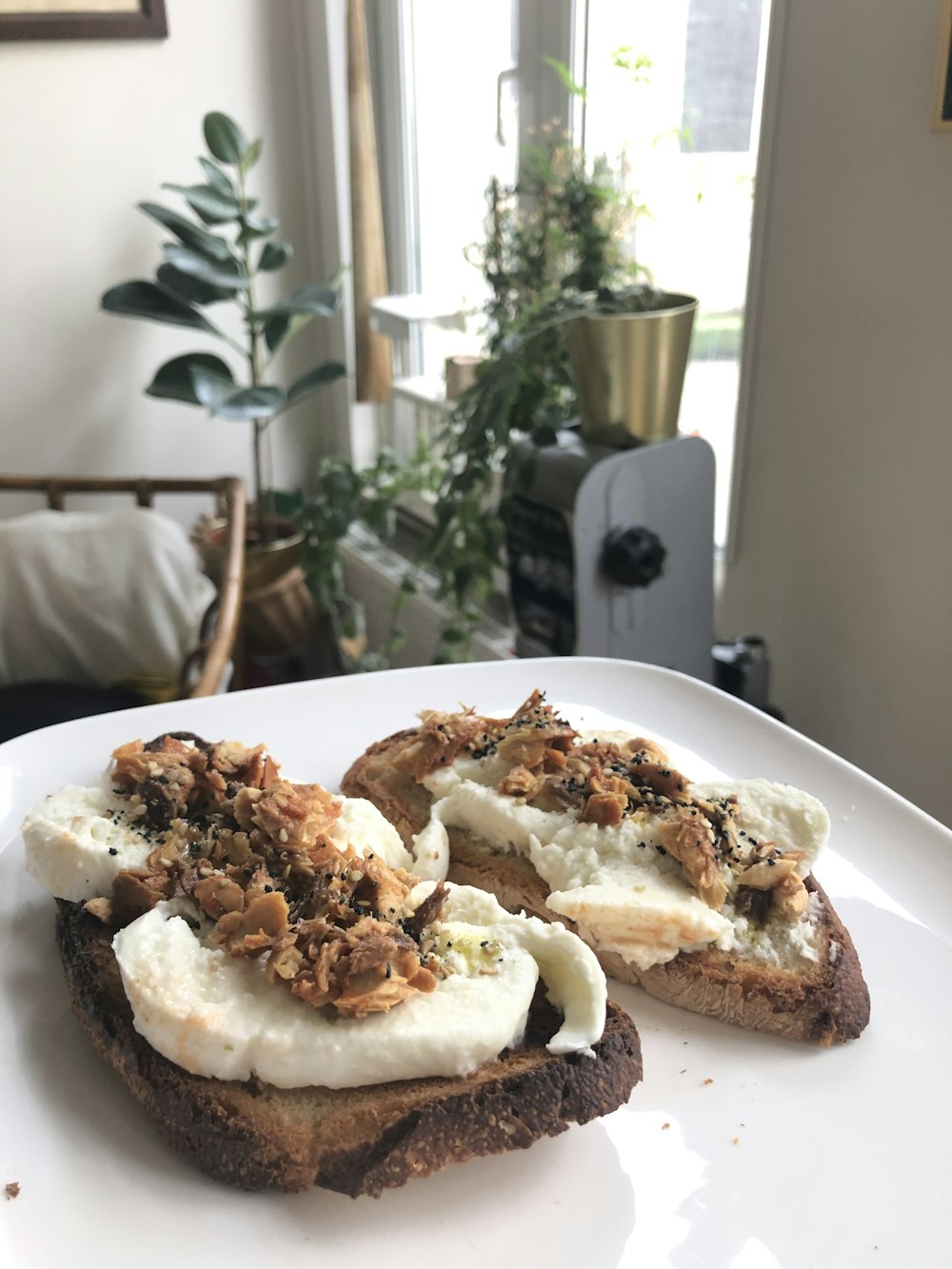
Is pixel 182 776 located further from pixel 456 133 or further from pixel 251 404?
pixel 456 133

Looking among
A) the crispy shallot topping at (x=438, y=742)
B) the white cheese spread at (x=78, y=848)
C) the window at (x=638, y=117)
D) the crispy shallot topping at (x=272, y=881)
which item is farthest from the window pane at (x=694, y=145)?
the white cheese spread at (x=78, y=848)

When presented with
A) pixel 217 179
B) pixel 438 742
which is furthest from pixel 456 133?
pixel 438 742

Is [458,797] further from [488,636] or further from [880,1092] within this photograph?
[488,636]

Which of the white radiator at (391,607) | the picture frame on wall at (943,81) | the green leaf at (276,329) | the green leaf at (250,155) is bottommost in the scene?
the white radiator at (391,607)

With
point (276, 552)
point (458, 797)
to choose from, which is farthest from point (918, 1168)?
point (276, 552)

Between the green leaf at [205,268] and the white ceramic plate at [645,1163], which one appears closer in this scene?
the white ceramic plate at [645,1163]

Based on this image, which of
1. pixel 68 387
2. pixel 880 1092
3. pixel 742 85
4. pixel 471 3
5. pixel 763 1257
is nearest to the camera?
pixel 763 1257

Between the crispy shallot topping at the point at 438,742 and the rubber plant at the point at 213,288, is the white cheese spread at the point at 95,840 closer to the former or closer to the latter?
the crispy shallot topping at the point at 438,742
